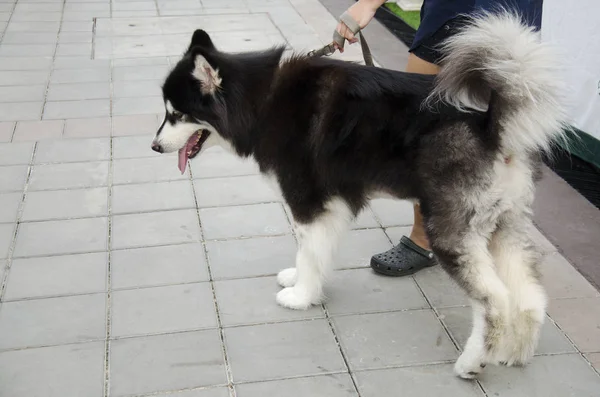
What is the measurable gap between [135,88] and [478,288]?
4679mm

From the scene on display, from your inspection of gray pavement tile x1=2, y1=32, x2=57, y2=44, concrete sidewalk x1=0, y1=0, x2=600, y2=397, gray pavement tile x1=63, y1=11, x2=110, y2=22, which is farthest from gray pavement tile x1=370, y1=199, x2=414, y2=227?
gray pavement tile x1=63, y1=11, x2=110, y2=22

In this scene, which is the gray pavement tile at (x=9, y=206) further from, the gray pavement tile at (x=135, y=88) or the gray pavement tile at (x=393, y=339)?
the gray pavement tile at (x=393, y=339)

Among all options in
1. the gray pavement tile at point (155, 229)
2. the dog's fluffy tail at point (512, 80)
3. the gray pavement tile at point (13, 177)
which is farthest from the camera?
the gray pavement tile at point (13, 177)

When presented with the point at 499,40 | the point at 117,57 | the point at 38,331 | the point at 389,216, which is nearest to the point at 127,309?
Result: the point at 38,331

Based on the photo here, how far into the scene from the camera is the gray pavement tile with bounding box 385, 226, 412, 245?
4.46 metres

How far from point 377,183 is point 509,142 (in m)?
0.65

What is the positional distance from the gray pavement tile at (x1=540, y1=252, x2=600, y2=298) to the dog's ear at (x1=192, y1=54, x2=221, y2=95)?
2.04 meters

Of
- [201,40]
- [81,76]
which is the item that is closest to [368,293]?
[201,40]

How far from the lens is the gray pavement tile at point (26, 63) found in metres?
7.31

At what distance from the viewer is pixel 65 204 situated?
15.5 ft

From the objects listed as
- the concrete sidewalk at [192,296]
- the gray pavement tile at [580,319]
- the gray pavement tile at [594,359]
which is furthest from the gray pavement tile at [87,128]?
the gray pavement tile at [594,359]

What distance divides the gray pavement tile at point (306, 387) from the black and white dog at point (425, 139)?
1.87 feet

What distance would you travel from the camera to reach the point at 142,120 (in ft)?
19.8

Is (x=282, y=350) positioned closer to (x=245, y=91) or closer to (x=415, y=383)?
→ (x=415, y=383)
